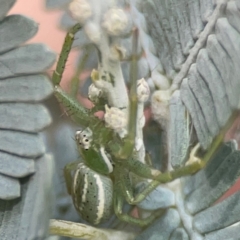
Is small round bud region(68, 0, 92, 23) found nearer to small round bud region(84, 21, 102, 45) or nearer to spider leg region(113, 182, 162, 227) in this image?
small round bud region(84, 21, 102, 45)

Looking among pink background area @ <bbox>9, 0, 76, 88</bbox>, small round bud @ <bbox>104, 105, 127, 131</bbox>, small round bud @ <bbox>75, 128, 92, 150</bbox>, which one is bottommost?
small round bud @ <bbox>75, 128, 92, 150</bbox>

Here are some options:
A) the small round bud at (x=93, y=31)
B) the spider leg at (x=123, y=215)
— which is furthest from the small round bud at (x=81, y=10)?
the spider leg at (x=123, y=215)

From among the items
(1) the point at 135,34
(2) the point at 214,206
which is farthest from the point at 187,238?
(1) the point at 135,34

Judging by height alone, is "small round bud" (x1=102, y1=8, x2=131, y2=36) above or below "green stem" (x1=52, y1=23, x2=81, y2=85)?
above

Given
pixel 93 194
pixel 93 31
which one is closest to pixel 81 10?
pixel 93 31

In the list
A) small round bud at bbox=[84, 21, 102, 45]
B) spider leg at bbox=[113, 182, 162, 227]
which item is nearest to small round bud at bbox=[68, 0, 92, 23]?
small round bud at bbox=[84, 21, 102, 45]

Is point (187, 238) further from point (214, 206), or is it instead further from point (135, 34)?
point (135, 34)

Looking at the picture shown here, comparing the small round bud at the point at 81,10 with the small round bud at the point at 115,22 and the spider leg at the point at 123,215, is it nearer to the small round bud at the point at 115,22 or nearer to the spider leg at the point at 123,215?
the small round bud at the point at 115,22

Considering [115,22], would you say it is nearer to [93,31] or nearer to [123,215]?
[93,31]
